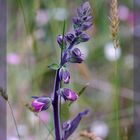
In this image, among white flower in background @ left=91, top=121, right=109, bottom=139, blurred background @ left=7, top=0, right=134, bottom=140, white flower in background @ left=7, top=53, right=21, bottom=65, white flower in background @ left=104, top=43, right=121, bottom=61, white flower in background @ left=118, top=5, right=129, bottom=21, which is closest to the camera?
blurred background @ left=7, top=0, right=134, bottom=140

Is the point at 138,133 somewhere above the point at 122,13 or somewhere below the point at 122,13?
below

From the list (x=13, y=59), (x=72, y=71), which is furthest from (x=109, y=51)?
(x=13, y=59)

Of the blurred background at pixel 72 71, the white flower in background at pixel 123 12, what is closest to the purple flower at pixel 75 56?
the blurred background at pixel 72 71

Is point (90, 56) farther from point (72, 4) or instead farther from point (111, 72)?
point (72, 4)

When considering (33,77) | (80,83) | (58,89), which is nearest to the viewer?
(58,89)

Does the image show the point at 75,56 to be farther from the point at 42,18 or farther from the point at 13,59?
the point at 42,18

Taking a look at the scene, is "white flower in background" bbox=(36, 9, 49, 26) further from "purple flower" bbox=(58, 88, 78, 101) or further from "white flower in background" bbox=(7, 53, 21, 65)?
"purple flower" bbox=(58, 88, 78, 101)

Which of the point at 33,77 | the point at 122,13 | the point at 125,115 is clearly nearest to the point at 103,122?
the point at 125,115

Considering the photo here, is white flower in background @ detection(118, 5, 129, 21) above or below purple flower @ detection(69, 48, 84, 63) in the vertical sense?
above

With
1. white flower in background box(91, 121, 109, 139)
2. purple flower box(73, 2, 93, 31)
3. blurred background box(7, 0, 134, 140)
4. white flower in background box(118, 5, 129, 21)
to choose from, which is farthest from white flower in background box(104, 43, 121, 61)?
purple flower box(73, 2, 93, 31)
